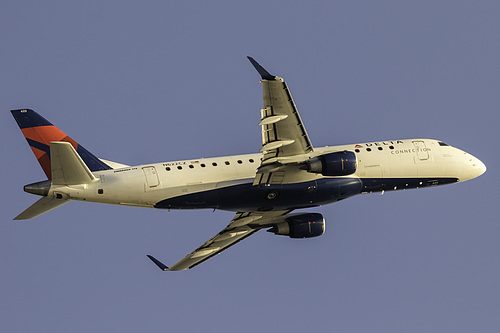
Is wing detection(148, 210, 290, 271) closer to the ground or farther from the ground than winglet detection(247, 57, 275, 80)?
closer to the ground

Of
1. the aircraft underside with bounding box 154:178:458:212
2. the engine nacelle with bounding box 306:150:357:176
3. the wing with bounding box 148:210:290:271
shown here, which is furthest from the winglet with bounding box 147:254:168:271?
the engine nacelle with bounding box 306:150:357:176

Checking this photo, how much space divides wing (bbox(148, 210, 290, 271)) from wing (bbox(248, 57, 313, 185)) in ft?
22.4

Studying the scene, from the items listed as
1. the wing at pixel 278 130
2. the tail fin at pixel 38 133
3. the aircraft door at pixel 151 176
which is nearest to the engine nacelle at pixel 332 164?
the wing at pixel 278 130

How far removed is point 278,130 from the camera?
49188mm

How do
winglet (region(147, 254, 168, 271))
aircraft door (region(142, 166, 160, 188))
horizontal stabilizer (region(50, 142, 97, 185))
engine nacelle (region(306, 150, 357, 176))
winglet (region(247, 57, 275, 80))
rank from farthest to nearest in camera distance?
winglet (region(147, 254, 168, 271)) < aircraft door (region(142, 166, 160, 188)) < engine nacelle (region(306, 150, 357, 176)) < horizontal stabilizer (region(50, 142, 97, 185)) < winglet (region(247, 57, 275, 80))

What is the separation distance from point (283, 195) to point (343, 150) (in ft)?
18.4

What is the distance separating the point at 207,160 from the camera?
5416cm

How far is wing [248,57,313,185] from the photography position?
4693 centimetres

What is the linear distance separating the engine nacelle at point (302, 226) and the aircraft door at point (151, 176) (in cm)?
1130

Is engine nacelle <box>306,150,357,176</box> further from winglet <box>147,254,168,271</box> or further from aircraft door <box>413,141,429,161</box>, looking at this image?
winglet <box>147,254,168,271</box>

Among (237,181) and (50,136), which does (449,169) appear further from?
(50,136)

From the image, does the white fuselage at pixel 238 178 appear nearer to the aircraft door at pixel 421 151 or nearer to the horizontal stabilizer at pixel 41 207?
the aircraft door at pixel 421 151

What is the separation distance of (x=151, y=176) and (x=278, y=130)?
28.6 feet

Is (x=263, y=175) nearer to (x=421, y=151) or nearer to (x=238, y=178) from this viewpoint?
(x=238, y=178)
